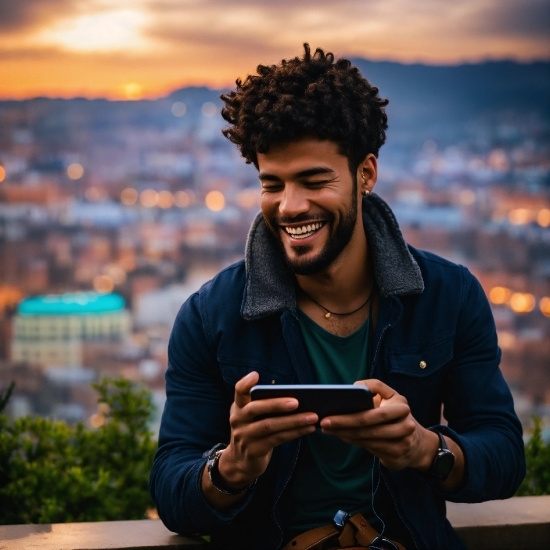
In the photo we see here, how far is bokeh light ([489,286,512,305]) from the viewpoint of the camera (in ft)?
44.5

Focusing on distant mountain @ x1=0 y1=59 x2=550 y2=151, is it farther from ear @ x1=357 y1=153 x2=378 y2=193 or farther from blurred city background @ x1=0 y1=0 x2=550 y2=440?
ear @ x1=357 y1=153 x2=378 y2=193

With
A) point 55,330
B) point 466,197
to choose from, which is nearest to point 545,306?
point 466,197

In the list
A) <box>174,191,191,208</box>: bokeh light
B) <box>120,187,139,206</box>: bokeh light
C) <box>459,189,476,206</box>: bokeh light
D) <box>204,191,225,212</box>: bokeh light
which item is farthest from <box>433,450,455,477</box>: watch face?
<box>120,187,139,206</box>: bokeh light

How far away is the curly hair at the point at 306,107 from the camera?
2.51m

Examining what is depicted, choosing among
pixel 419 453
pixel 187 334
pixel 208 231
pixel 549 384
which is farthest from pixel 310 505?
pixel 208 231

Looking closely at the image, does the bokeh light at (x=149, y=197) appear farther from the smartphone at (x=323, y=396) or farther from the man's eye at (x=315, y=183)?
the smartphone at (x=323, y=396)

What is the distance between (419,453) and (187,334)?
0.83m

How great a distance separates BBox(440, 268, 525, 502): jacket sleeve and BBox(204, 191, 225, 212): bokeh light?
50.8 feet

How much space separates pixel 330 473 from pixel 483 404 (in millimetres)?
520

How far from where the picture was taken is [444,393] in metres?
2.67

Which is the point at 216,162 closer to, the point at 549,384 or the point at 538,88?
the point at 538,88

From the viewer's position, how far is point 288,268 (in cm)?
271

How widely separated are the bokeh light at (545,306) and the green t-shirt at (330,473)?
11888mm

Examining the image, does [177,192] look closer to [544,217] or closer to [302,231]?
[544,217]
